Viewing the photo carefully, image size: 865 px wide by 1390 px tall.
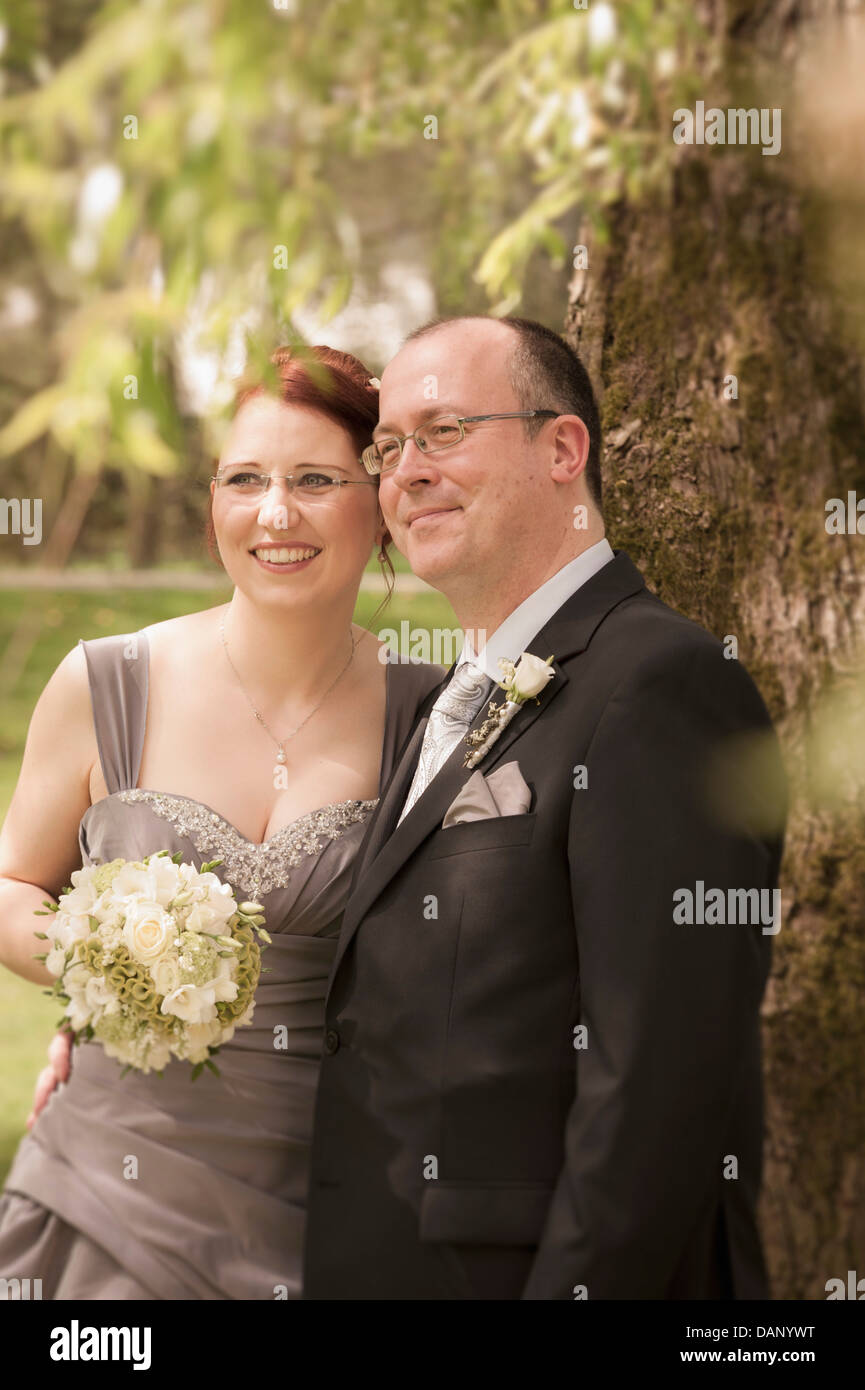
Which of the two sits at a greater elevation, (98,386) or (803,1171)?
(98,386)

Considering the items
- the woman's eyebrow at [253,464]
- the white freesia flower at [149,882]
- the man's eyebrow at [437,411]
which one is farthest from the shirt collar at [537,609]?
the white freesia flower at [149,882]

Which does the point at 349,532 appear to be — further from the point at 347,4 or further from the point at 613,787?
the point at 347,4

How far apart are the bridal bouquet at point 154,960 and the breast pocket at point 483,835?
441mm

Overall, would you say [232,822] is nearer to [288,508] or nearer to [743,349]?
[288,508]

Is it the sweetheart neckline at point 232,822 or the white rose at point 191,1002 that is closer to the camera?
the white rose at point 191,1002

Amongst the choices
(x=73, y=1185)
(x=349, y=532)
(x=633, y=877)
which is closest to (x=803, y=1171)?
(x=633, y=877)

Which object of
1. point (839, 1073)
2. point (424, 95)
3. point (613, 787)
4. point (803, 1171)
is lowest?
point (803, 1171)

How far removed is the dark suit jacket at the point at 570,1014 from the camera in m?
1.99

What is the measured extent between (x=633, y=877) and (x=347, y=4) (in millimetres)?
2470

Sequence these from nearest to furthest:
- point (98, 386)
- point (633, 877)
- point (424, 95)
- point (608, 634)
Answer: point (98, 386) → point (633, 877) → point (608, 634) → point (424, 95)

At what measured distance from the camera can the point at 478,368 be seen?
97.1 inches

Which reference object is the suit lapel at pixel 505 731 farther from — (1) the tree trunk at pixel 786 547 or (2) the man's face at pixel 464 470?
(1) the tree trunk at pixel 786 547

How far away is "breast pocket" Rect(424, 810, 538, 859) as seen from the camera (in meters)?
2.16

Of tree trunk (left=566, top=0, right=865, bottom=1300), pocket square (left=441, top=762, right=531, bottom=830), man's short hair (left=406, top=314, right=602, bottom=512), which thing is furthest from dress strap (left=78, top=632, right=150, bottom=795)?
tree trunk (left=566, top=0, right=865, bottom=1300)
